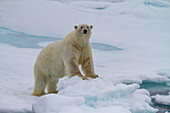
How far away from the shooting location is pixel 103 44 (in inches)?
479

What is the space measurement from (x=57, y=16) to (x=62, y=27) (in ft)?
3.41

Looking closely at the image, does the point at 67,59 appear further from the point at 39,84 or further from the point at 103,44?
the point at 103,44

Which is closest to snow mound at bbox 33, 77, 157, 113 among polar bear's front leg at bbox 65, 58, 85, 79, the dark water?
polar bear's front leg at bbox 65, 58, 85, 79

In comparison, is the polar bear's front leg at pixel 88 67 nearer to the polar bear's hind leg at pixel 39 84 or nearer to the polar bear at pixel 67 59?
the polar bear at pixel 67 59

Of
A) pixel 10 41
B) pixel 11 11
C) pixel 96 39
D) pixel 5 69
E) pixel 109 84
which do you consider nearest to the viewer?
pixel 109 84

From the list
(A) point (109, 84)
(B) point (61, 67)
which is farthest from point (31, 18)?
(A) point (109, 84)

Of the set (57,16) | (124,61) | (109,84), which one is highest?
(57,16)

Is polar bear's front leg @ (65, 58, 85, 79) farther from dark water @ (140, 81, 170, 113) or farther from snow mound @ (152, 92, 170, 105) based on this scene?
snow mound @ (152, 92, 170, 105)

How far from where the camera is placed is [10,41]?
418 inches

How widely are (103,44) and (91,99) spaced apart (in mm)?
9616

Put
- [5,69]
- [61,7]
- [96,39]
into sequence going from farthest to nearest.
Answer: [61,7], [96,39], [5,69]

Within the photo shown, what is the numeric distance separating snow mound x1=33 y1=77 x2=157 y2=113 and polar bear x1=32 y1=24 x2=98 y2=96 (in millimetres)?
466

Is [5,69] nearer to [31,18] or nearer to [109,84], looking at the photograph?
[109,84]

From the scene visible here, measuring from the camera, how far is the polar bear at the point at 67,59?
364 centimetres
